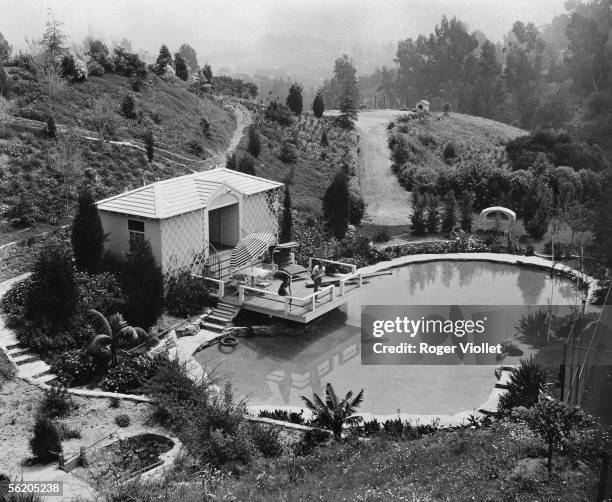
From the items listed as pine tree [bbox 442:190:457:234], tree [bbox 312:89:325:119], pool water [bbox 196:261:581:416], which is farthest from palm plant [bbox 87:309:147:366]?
tree [bbox 312:89:325:119]

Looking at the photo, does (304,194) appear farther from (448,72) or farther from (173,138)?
(448,72)

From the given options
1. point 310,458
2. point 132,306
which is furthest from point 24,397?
point 310,458

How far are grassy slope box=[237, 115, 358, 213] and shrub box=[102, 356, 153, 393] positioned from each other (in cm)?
1549

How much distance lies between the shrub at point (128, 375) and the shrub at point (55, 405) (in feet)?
3.98

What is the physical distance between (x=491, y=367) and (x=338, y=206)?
11.9m

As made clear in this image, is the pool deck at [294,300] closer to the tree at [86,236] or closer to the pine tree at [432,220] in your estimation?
the tree at [86,236]

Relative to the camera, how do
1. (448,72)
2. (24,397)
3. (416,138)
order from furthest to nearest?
(448,72)
(416,138)
(24,397)

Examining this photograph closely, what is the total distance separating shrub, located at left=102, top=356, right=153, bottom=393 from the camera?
1404cm

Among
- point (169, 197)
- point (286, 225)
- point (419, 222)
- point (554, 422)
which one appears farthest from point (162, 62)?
point (554, 422)

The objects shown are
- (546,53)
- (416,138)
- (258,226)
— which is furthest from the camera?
(546,53)

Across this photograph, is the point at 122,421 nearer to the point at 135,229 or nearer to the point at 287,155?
the point at 135,229

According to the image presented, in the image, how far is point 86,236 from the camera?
18094 mm

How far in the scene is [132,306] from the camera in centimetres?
1650

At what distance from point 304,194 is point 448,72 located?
79.3 meters
